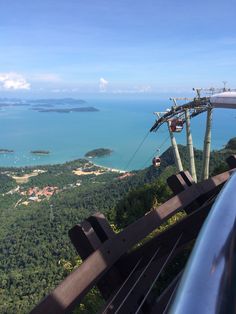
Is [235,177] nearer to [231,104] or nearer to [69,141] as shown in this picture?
[231,104]

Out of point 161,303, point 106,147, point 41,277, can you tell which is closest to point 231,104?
point 161,303

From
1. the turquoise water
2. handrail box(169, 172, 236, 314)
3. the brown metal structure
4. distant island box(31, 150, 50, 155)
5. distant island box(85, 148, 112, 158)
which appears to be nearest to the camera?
handrail box(169, 172, 236, 314)

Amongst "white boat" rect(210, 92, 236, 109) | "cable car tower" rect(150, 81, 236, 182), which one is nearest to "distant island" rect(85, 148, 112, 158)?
"cable car tower" rect(150, 81, 236, 182)

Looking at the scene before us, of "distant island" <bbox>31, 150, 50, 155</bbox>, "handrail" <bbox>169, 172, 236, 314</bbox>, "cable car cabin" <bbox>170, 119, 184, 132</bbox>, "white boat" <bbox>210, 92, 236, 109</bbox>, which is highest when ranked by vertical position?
"white boat" <bbox>210, 92, 236, 109</bbox>

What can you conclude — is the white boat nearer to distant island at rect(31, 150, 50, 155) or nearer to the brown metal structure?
the brown metal structure

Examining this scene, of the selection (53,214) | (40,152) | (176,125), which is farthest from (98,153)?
(176,125)

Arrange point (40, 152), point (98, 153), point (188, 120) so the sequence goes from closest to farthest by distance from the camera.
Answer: point (188, 120) < point (98, 153) < point (40, 152)

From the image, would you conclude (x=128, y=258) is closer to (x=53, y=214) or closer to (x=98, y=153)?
(x=53, y=214)
